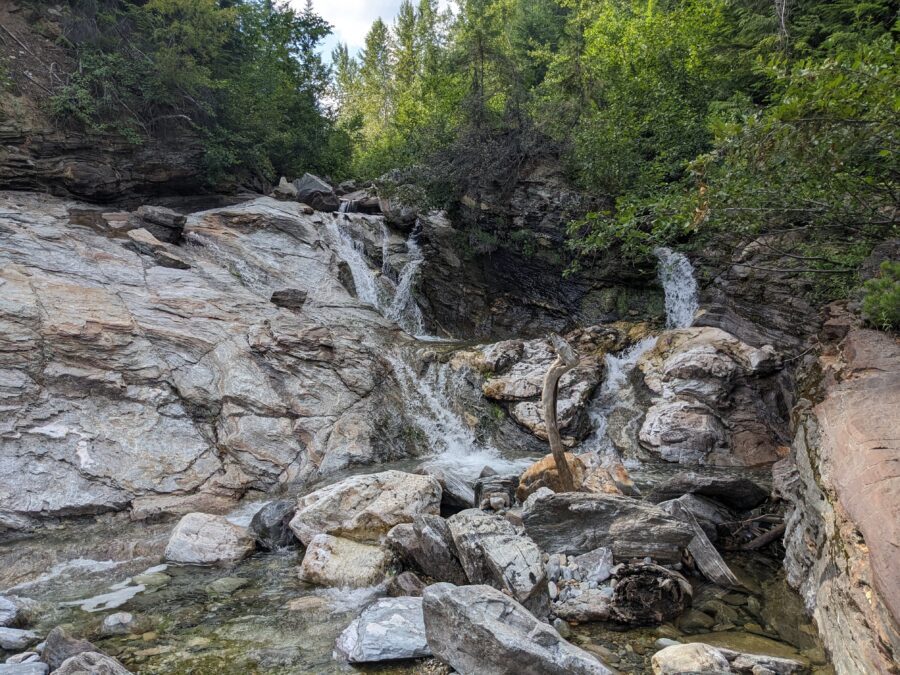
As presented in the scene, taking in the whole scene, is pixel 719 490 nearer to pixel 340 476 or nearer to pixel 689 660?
pixel 689 660

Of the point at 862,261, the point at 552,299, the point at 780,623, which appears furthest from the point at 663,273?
the point at 780,623

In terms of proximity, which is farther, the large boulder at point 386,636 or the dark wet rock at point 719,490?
the dark wet rock at point 719,490

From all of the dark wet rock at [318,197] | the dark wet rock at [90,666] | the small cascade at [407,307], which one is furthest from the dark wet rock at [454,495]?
the dark wet rock at [318,197]

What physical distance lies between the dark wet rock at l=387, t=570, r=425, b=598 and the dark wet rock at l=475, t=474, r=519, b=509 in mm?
2121

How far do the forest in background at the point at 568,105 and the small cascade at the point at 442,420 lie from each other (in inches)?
168

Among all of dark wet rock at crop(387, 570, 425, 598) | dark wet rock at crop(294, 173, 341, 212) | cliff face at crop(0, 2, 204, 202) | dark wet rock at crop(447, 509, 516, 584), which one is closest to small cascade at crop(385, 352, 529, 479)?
dark wet rock at crop(447, 509, 516, 584)

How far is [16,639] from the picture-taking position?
174 inches

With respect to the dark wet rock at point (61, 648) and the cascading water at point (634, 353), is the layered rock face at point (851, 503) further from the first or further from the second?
the dark wet rock at point (61, 648)

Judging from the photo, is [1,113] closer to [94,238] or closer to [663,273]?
[94,238]

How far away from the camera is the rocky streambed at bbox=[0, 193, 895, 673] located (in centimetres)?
434

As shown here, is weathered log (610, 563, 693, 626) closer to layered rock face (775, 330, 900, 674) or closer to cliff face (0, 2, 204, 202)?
layered rock face (775, 330, 900, 674)

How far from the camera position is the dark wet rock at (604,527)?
17.0 ft

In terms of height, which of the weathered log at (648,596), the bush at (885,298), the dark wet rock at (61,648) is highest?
the bush at (885,298)

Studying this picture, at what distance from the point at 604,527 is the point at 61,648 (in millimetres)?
4865
